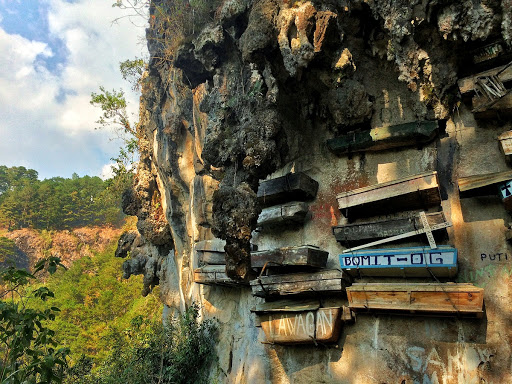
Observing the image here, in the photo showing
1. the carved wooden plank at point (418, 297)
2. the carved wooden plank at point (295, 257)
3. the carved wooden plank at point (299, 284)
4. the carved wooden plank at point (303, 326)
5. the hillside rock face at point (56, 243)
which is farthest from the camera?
the hillside rock face at point (56, 243)

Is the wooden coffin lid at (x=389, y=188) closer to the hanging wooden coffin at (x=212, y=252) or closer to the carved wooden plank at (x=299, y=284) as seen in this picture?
the carved wooden plank at (x=299, y=284)

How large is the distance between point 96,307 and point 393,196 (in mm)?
22072

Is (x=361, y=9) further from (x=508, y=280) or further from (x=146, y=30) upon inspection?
(x=146, y=30)

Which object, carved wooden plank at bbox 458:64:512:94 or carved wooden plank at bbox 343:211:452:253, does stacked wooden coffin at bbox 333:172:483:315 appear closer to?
carved wooden plank at bbox 343:211:452:253

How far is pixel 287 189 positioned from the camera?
7.05m

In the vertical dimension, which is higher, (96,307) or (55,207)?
(55,207)

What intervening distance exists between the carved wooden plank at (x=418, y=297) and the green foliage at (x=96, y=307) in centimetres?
1655

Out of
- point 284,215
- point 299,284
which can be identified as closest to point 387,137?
point 284,215

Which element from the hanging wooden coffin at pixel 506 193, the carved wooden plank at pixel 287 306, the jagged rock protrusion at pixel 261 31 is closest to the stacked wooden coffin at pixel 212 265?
the carved wooden plank at pixel 287 306

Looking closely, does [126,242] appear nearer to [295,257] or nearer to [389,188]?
[295,257]

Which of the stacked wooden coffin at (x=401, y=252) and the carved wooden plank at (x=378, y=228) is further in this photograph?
the carved wooden plank at (x=378, y=228)

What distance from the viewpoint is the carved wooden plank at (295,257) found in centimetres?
624

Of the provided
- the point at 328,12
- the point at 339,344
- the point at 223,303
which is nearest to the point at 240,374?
the point at 223,303

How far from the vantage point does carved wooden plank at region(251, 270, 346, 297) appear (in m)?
6.05
